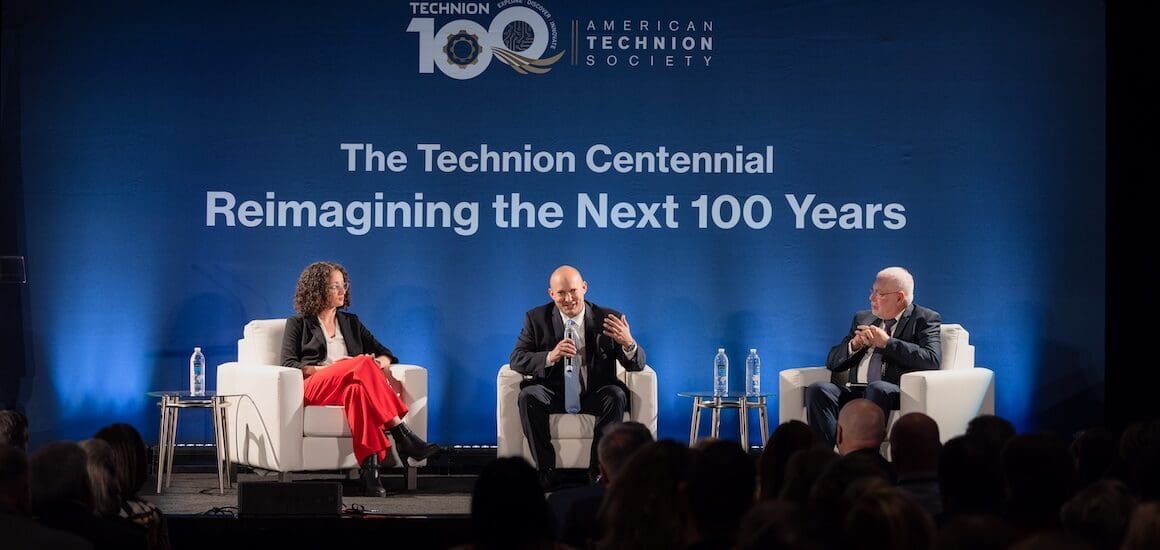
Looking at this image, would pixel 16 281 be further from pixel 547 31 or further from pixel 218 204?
pixel 547 31

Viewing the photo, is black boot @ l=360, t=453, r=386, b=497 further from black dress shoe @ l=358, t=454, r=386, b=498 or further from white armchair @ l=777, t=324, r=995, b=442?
white armchair @ l=777, t=324, r=995, b=442

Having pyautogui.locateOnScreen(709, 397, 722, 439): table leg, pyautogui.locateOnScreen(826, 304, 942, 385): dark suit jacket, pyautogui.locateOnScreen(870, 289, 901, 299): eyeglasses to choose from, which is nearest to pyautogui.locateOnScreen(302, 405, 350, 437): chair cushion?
pyautogui.locateOnScreen(709, 397, 722, 439): table leg

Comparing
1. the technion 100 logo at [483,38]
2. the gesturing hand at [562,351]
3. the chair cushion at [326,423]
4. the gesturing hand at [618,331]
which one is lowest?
the chair cushion at [326,423]

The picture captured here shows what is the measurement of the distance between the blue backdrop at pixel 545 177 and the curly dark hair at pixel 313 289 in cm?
56

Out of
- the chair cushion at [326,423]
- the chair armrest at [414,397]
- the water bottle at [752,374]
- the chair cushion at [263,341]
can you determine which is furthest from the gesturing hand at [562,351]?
the chair cushion at [263,341]

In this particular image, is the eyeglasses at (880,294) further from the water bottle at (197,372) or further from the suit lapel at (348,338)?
the water bottle at (197,372)

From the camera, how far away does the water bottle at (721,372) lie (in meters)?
7.20

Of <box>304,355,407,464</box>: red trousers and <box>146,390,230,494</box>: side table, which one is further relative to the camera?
<box>146,390,230,494</box>: side table

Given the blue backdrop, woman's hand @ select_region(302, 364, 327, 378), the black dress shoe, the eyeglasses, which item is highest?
the blue backdrop

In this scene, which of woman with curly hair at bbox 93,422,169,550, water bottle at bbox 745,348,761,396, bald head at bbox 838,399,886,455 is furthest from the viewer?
water bottle at bbox 745,348,761,396

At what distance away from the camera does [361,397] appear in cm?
625

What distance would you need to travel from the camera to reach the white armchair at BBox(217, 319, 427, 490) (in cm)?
625

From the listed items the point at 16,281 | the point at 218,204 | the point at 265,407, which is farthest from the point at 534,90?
the point at 16,281

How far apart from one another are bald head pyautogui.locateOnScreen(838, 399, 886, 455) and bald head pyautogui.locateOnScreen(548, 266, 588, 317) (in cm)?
271
